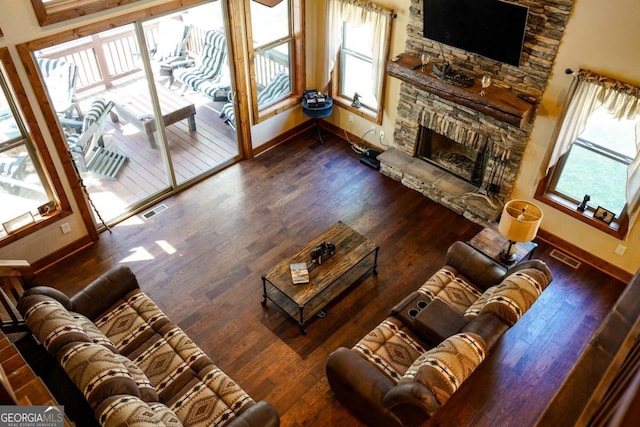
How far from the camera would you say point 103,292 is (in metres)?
4.57

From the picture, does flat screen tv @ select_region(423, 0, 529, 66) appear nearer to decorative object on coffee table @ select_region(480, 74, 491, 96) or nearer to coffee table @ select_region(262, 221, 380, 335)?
decorative object on coffee table @ select_region(480, 74, 491, 96)

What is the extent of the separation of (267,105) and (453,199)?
2.95m

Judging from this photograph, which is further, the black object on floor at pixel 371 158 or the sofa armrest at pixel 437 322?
the black object on floor at pixel 371 158

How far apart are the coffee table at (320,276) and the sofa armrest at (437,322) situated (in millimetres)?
1017

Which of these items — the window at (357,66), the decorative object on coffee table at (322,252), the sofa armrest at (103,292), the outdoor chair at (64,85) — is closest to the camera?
the sofa armrest at (103,292)

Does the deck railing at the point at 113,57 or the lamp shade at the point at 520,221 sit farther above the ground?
the deck railing at the point at 113,57

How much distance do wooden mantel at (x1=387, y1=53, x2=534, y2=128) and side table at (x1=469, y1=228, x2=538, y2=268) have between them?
1.27 meters

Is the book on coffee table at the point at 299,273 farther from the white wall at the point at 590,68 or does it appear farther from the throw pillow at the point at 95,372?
the white wall at the point at 590,68

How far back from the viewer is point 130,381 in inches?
136

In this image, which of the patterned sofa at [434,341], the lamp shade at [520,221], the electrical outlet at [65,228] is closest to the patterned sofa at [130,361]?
the patterned sofa at [434,341]

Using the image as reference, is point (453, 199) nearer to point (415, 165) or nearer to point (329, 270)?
point (415, 165)

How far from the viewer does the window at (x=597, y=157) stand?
4.84m

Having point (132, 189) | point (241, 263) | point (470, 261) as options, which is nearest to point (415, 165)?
point (470, 261)

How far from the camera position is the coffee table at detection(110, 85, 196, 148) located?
281 inches
